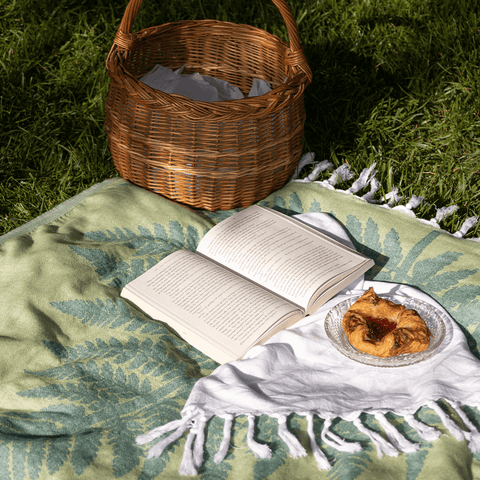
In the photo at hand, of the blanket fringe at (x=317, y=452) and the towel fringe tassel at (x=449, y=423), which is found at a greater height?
the towel fringe tassel at (x=449, y=423)

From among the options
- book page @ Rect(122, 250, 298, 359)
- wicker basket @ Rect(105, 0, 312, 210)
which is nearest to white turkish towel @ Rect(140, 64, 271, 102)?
wicker basket @ Rect(105, 0, 312, 210)

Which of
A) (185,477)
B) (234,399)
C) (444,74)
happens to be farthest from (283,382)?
(444,74)

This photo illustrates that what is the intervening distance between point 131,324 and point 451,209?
3.30ft

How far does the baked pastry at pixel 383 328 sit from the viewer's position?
1201 mm

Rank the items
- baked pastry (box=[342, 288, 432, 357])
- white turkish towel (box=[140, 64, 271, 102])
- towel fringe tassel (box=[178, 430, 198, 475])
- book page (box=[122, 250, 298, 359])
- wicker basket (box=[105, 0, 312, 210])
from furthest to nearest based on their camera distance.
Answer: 1. white turkish towel (box=[140, 64, 271, 102])
2. wicker basket (box=[105, 0, 312, 210])
3. book page (box=[122, 250, 298, 359])
4. baked pastry (box=[342, 288, 432, 357])
5. towel fringe tassel (box=[178, 430, 198, 475])

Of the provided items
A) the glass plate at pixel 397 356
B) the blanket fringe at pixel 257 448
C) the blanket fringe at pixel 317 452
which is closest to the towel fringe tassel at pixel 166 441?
the blanket fringe at pixel 257 448

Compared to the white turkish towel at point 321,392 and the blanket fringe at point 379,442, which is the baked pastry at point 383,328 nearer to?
the white turkish towel at point 321,392

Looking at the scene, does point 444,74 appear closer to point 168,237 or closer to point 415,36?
point 415,36

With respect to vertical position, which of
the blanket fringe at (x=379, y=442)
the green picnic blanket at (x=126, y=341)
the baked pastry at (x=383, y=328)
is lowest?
the green picnic blanket at (x=126, y=341)

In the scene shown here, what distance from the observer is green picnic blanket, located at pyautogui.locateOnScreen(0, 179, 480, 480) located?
1.05 m

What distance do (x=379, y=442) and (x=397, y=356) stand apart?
20cm

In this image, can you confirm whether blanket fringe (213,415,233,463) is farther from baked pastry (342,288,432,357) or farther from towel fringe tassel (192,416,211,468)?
baked pastry (342,288,432,357)

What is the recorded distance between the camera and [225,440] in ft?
3.54

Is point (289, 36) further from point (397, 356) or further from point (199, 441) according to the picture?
point (199, 441)
